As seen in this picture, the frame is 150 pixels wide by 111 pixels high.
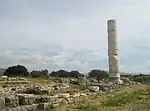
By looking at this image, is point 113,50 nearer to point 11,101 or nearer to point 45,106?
point 45,106

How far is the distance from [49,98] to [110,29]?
45.8 ft

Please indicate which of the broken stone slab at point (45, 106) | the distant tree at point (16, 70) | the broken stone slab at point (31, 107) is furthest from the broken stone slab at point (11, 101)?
the distant tree at point (16, 70)

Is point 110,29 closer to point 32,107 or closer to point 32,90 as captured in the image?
point 32,90

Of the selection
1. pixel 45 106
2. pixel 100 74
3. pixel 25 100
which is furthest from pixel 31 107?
pixel 100 74

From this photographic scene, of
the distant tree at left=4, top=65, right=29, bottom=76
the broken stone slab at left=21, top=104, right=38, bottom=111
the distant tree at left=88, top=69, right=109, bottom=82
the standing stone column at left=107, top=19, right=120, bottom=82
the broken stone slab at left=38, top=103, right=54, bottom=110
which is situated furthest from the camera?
the distant tree at left=4, top=65, right=29, bottom=76

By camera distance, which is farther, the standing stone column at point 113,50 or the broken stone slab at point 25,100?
the standing stone column at point 113,50

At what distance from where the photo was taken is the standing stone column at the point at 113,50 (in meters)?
27.5

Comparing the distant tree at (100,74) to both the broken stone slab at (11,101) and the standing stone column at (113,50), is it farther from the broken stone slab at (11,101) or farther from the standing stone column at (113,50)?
the broken stone slab at (11,101)

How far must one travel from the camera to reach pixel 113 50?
2752cm

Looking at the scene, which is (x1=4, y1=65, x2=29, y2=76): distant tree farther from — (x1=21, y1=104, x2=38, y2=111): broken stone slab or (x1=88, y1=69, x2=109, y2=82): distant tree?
(x1=21, y1=104, x2=38, y2=111): broken stone slab

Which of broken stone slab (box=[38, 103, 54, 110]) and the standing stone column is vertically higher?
the standing stone column

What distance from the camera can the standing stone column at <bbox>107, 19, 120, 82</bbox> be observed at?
27469 mm

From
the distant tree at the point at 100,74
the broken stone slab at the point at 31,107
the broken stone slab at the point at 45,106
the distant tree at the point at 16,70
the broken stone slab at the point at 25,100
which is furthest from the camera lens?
the distant tree at the point at 16,70

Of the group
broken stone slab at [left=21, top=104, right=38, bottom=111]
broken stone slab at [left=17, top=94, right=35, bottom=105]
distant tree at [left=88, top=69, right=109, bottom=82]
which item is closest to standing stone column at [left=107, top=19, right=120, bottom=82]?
distant tree at [left=88, top=69, right=109, bottom=82]
